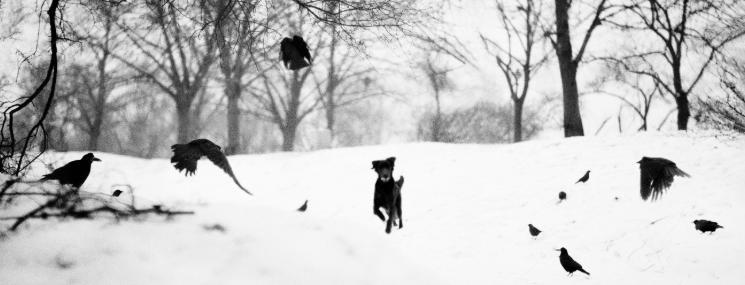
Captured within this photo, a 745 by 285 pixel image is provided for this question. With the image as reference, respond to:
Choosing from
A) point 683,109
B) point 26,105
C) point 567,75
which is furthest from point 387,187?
point 683,109

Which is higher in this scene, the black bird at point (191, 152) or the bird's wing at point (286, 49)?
the bird's wing at point (286, 49)

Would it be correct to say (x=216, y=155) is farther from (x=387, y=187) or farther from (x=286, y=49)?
(x=387, y=187)

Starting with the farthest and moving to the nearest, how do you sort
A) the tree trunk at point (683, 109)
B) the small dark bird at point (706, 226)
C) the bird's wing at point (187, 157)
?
the tree trunk at point (683, 109), the small dark bird at point (706, 226), the bird's wing at point (187, 157)

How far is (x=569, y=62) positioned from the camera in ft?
41.1

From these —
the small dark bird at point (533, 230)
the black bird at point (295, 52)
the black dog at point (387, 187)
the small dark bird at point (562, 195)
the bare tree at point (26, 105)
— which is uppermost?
the black bird at point (295, 52)

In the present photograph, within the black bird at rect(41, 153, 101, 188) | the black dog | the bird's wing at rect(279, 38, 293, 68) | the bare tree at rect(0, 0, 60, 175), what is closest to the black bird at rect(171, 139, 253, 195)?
the black bird at rect(41, 153, 101, 188)

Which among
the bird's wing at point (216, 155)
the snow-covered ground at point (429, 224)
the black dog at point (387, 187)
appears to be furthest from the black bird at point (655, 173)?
the bird's wing at point (216, 155)

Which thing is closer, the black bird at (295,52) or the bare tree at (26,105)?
the bare tree at (26,105)

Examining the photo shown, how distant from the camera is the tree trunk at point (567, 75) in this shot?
1218 centimetres

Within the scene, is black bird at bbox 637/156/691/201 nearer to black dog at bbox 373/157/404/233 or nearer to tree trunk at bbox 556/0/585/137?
black dog at bbox 373/157/404/233

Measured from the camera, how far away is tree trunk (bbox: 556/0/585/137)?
12180mm

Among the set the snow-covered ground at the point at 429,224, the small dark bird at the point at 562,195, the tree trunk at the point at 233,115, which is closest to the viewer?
the snow-covered ground at the point at 429,224

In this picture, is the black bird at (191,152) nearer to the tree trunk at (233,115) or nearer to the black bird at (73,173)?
the black bird at (73,173)

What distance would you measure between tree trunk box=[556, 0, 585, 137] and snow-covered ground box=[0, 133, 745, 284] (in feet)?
5.84
